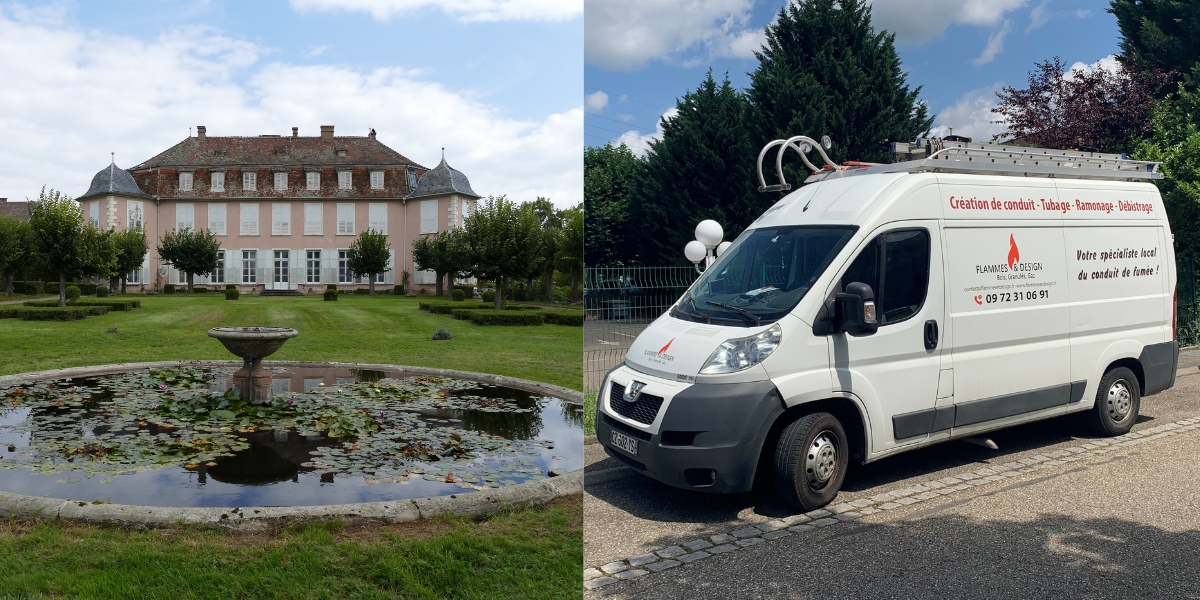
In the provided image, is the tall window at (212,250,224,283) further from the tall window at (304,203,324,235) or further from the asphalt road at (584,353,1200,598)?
the asphalt road at (584,353,1200,598)

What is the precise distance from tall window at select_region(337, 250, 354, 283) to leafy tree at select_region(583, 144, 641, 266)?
35.9 ft

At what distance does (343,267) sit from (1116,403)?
12779 millimetres

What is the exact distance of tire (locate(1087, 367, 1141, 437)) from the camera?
737cm

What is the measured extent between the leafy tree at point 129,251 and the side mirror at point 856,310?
38.0 ft

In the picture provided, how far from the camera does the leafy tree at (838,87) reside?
77.1 ft

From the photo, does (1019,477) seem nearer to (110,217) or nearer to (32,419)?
(32,419)

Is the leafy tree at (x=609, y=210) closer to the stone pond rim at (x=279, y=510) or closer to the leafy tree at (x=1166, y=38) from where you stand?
the leafy tree at (x=1166, y=38)

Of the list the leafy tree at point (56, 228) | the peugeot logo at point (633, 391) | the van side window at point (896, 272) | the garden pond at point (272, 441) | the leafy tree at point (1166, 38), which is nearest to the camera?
the peugeot logo at point (633, 391)

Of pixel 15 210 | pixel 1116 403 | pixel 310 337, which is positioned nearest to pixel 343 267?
pixel 310 337

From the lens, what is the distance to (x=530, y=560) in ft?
13.9

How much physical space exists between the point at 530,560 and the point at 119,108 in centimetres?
710

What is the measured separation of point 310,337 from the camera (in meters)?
15.1

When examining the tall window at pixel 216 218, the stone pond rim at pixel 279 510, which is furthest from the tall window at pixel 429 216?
the stone pond rim at pixel 279 510

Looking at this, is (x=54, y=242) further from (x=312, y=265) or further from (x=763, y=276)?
(x=763, y=276)
